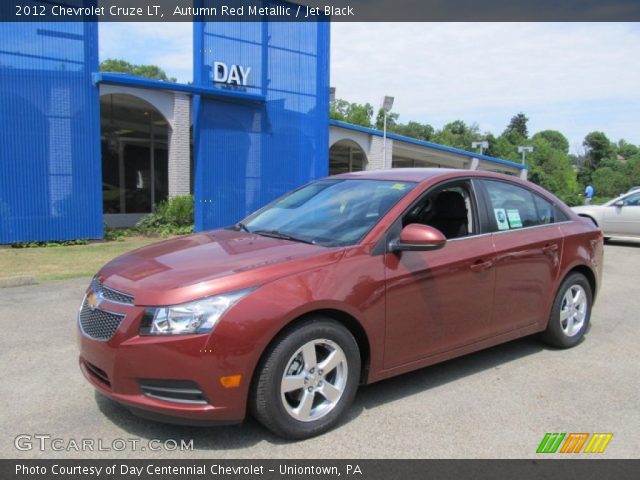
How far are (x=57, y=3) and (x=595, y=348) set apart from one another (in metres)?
12.8

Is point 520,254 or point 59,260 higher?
point 520,254

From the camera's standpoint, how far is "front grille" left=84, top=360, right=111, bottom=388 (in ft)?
10.7

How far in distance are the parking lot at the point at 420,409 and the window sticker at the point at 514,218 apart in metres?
1.21

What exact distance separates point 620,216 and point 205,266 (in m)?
13.8

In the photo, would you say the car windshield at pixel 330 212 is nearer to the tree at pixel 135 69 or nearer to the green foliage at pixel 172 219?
the green foliage at pixel 172 219

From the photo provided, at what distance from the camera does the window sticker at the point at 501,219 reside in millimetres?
4609

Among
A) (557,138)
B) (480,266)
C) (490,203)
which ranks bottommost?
(480,266)

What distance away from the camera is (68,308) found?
6547 millimetres

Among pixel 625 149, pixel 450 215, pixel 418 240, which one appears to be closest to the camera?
pixel 418 240

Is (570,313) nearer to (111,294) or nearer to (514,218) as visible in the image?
(514,218)

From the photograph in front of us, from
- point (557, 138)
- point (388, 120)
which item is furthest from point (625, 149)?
point (388, 120)

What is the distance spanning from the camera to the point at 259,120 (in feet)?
53.2

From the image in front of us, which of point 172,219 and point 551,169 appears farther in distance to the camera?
point 551,169

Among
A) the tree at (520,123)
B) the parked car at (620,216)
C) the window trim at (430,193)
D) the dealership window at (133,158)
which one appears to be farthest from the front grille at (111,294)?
the tree at (520,123)
